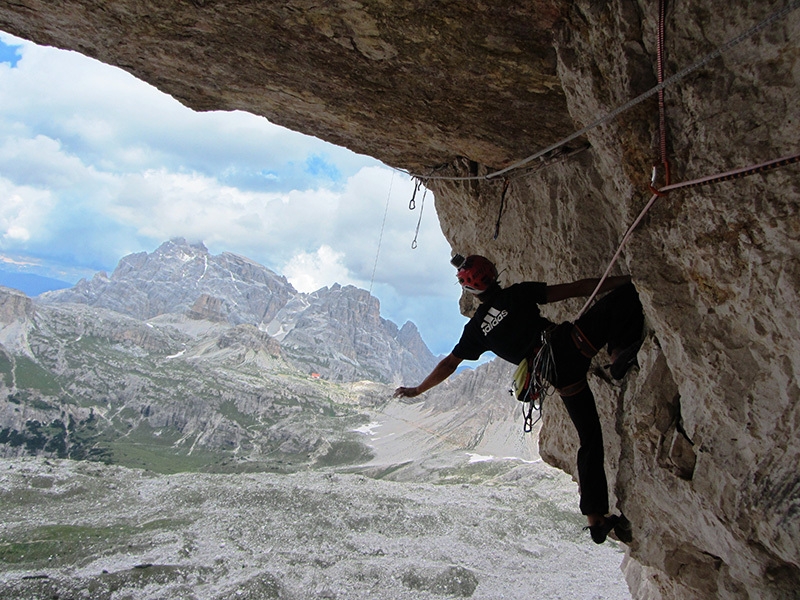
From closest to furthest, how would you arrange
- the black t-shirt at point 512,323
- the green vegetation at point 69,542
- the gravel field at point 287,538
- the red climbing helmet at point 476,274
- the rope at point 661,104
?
1. the rope at point 661,104
2. the black t-shirt at point 512,323
3. the red climbing helmet at point 476,274
4. the gravel field at point 287,538
5. the green vegetation at point 69,542

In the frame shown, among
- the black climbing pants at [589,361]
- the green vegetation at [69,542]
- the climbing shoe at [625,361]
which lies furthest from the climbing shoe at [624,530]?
the green vegetation at [69,542]

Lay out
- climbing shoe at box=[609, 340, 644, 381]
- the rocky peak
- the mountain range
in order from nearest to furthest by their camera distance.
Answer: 1. climbing shoe at box=[609, 340, 644, 381]
2. the mountain range
3. the rocky peak

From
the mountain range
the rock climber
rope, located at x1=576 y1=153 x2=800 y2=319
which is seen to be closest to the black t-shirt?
the rock climber

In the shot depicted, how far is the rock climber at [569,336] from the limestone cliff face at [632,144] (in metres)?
0.36

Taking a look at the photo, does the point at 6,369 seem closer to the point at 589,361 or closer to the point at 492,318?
the point at 492,318

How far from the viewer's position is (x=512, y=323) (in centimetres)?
510

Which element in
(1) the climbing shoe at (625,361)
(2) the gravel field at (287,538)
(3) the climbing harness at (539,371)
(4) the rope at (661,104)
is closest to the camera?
(4) the rope at (661,104)

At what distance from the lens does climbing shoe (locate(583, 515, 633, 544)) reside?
5.37 meters

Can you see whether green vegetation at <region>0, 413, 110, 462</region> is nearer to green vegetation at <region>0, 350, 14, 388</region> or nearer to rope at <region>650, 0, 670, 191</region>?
green vegetation at <region>0, 350, 14, 388</region>

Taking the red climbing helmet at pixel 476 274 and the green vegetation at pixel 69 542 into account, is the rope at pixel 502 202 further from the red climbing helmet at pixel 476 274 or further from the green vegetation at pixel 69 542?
the green vegetation at pixel 69 542

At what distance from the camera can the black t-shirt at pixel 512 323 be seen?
505 cm

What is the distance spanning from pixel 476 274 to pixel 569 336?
1044mm

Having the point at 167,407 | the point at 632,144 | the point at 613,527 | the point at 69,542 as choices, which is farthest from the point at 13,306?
the point at 632,144

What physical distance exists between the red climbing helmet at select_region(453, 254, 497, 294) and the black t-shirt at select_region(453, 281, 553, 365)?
6.5 inches
